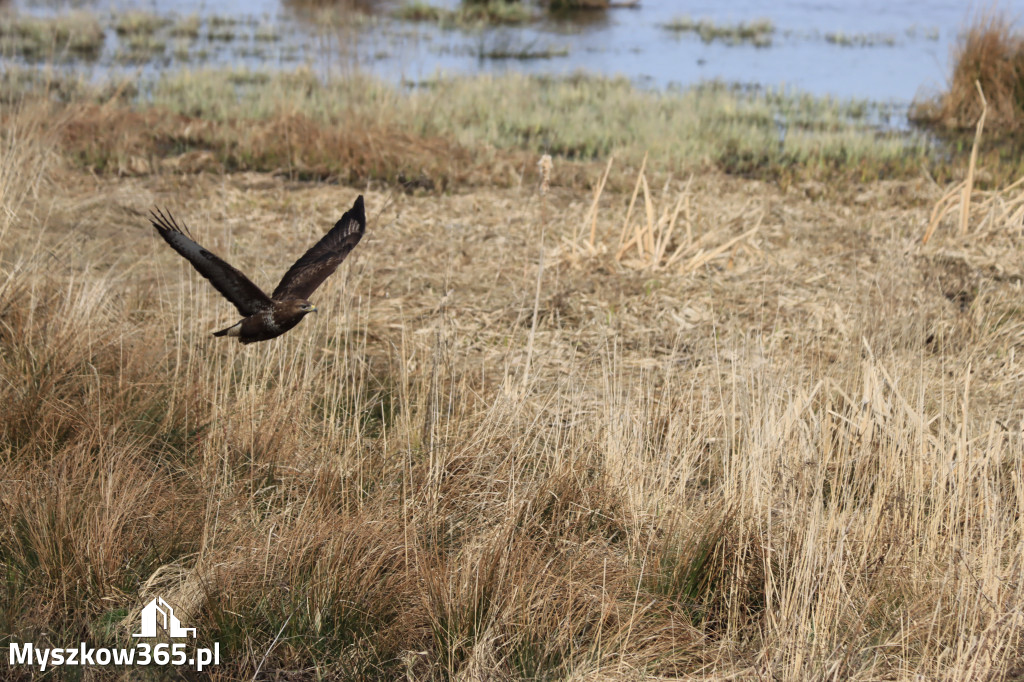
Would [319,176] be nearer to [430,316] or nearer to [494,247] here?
[494,247]

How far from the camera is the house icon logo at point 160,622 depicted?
8.59 feet

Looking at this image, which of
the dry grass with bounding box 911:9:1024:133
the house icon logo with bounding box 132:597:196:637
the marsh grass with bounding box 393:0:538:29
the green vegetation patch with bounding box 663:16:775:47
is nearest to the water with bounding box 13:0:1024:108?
the green vegetation patch with bounding box 663:16:775:47

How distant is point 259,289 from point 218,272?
155 mm

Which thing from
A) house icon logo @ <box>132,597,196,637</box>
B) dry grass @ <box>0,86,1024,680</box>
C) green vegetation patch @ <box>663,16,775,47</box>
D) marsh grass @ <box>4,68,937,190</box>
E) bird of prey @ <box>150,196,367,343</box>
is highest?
green vegetation patch @ <box>663,16,775,47</box>

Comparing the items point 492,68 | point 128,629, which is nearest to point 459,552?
point 128,629

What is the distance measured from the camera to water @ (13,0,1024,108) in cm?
1545

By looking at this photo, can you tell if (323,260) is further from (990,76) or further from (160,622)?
(990,76)

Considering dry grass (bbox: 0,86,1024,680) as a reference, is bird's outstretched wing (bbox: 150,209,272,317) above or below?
above

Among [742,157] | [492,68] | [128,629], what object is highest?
[492,68]

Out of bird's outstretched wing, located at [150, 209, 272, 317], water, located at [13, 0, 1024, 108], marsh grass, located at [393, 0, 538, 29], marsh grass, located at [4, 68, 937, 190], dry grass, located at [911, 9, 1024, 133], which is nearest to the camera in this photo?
bird's outstretched wing, located at [150, 209, 272, 317]

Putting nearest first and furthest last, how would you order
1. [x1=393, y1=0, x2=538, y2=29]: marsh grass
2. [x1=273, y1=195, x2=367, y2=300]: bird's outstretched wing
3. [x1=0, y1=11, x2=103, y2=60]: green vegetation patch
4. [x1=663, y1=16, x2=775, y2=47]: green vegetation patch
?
[x1=273, y1=195, x2=367, y2=300]: bird's outstretched wing < [x1=0, y1=11, x2=103, y2=60]: green vegetation patch < [x1=663, y1=16, x2=775, y2=47]: green vegetation patch < [x1=393, y1=0, x2=538, y2=29]: marsh grass

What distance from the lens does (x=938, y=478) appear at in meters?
3.19

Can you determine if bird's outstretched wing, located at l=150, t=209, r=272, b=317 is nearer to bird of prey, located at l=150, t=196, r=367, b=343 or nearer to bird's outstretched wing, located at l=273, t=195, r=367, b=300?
bird of prey, located at l=150, t=196, r=367, b=343

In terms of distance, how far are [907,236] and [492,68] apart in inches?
449
